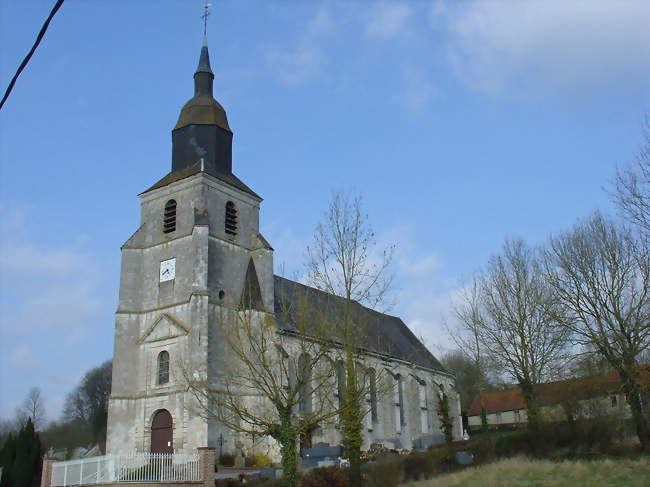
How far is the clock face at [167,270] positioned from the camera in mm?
28453

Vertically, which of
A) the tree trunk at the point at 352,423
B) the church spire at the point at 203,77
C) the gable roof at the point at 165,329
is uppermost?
the church spire at the point at 203,77

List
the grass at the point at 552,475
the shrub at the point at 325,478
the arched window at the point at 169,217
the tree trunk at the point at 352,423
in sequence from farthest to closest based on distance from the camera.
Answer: the arched window at the point at 169,217, the tree trunk at the point at 352,423, the shrub at the point at 325,478, the grass at the point at 552,475

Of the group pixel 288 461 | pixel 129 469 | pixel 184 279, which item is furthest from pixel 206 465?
pixel 184 279

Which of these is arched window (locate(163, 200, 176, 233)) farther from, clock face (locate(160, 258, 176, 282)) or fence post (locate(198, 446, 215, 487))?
fence post (locate(198, 446, 215, 487))

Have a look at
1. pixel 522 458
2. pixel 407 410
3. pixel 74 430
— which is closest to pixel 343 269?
pixel 522 458

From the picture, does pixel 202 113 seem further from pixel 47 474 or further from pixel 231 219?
pixel 47 474

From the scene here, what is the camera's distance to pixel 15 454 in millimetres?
27484

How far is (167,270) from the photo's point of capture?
28.7 metres

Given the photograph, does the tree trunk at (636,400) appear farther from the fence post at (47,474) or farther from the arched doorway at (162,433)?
the fence post at (47,474)

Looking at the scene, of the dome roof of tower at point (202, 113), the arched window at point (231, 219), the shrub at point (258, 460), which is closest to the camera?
the shrub at point (258, 460)

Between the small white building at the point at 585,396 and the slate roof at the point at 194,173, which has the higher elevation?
the slate roof at the point at 194,173

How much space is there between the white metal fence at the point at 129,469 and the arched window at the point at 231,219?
40.3 ft

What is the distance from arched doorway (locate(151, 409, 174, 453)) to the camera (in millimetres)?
25672

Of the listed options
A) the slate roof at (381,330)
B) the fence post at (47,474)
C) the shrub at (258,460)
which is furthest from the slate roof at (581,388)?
the fence post at (47,474)
